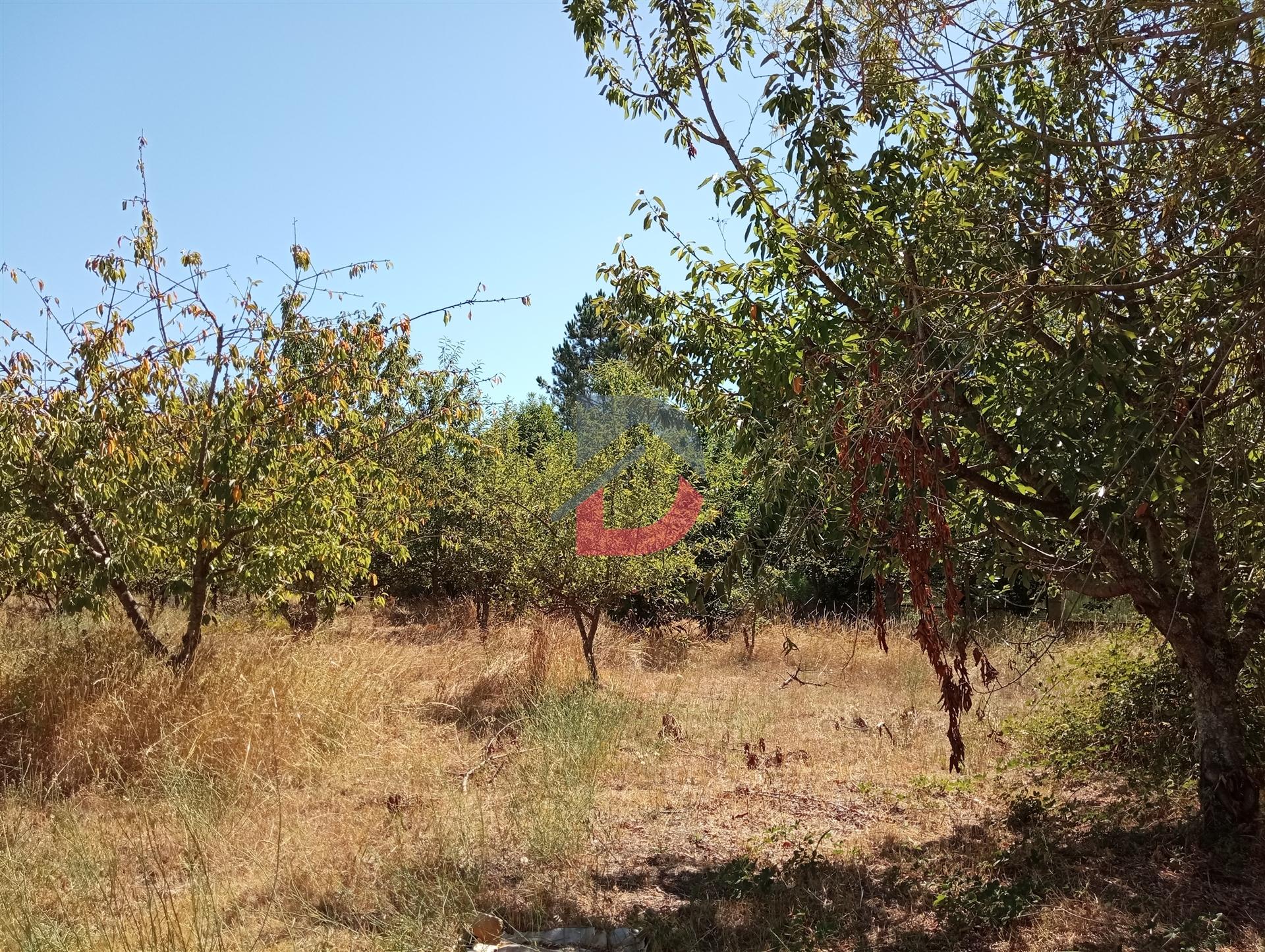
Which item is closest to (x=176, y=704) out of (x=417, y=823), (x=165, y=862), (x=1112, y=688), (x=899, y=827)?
(x=165, y=862)

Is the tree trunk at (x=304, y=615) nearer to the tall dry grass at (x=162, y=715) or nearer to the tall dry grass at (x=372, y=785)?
the tall dry grass at (x=372, y=785)

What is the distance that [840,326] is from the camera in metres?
4.48

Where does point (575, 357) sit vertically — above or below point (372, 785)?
above

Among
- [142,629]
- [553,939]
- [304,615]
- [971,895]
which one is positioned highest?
[142,629]

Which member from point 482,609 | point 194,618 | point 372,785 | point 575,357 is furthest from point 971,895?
point 575,357

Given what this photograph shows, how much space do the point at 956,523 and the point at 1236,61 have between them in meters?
2.89

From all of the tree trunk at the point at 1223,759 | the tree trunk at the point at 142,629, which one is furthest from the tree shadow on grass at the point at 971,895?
the tree trunk at the point at 142,629

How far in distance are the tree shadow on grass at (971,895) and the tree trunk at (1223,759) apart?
0.49 ft

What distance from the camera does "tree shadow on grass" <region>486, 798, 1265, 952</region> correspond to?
151 inches

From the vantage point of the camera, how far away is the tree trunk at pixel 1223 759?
4582 millimetres

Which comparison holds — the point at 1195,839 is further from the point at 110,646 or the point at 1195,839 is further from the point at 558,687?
the point at 110,646

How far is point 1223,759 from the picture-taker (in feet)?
15.2

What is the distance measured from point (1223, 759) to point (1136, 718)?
1.55 meters

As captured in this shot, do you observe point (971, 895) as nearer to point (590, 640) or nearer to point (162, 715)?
point (162, 715)
